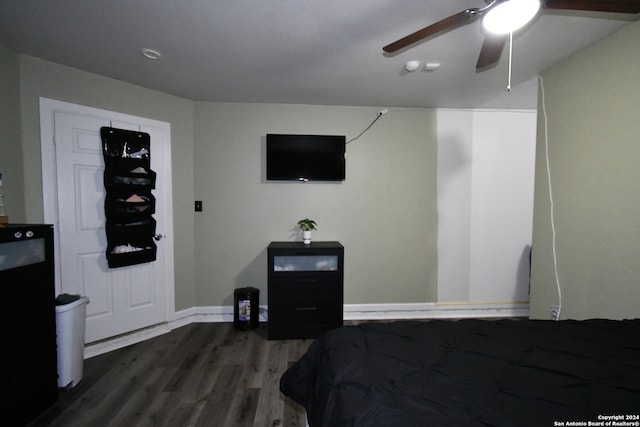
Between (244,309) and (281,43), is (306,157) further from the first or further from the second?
(244,309)

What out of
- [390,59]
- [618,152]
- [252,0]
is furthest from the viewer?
[390,59]

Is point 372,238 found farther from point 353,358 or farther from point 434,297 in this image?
point 353,358

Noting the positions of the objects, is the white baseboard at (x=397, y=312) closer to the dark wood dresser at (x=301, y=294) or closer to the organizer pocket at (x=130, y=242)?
the dark wood dresser at (x=301, y=294)

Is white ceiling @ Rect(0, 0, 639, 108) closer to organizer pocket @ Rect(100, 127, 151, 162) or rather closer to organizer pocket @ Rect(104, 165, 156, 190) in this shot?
organizer pocket @ Rect(100, 127, 151, 162)

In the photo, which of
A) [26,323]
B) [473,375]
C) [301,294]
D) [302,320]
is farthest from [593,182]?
[26,323]

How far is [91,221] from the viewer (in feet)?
7.68

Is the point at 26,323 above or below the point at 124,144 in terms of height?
below

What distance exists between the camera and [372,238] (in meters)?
3.16

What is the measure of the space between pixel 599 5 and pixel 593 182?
127 centimetres

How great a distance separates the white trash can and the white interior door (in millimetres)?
444

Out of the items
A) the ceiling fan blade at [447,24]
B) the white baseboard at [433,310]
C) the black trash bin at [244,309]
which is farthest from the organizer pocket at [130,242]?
the ceiling fan blade at [447,24]

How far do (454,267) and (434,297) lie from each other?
1.44ft

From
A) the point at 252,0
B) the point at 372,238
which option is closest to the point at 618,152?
the point at 372,238

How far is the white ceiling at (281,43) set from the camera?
59.7 inches
